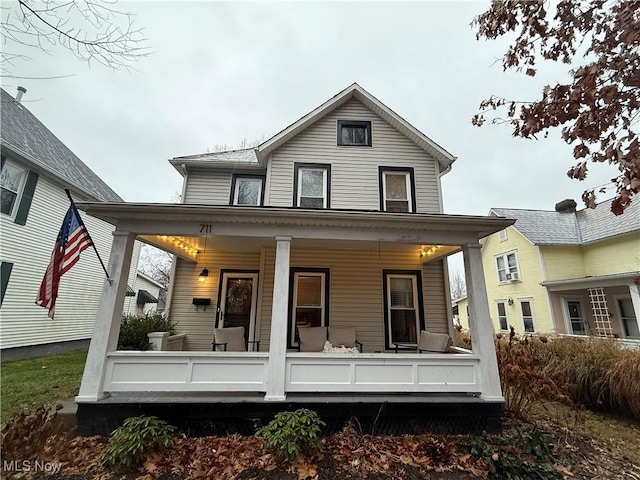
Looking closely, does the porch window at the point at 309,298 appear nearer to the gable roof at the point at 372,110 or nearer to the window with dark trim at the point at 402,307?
the window with dark trim at the point at 402,307

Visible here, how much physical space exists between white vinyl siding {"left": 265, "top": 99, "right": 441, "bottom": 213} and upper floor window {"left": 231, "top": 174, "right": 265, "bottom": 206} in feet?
2.23

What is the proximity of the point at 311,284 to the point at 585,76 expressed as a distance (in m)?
6.18

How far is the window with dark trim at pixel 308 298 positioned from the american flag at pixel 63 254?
14.4 feet

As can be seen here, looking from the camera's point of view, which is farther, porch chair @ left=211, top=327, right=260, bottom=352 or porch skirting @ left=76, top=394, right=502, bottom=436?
porch chair @ left=211, top=327, right=260, bottom=352

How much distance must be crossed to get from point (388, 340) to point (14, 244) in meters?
11.7

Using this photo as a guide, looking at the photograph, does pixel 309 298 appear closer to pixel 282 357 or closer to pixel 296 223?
pixel 282 357

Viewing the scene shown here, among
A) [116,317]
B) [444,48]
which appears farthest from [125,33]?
[444,48]

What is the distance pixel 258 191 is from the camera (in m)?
8.35

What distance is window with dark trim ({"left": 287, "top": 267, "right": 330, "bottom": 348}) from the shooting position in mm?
7301

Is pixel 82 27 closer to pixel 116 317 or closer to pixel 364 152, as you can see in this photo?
pixel 116 317

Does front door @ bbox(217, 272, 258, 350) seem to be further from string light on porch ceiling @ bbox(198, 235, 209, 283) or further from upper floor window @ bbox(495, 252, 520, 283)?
upper floor window @ bbox(495, 252, 520, 283)

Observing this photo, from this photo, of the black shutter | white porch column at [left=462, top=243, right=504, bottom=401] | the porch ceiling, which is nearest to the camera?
white porch column at [left=462, top=243, right=504, bottom=401]

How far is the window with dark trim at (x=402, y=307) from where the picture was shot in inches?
288

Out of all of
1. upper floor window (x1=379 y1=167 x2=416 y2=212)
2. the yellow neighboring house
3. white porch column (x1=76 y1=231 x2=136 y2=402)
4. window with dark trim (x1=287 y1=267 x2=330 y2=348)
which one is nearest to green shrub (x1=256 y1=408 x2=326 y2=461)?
white porch column (x1=76 y1=231 x2=136 y2=402)
